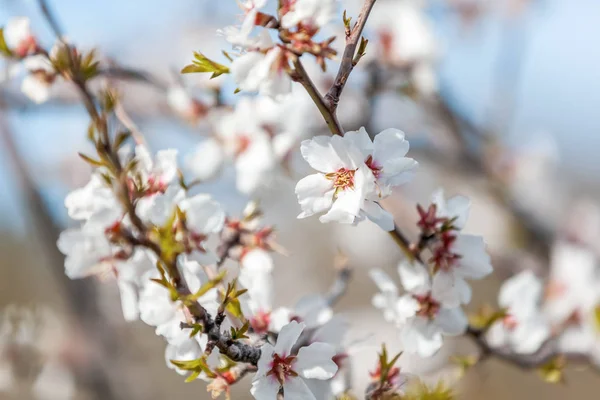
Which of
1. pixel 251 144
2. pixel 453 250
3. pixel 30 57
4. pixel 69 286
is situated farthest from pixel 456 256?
pixel 69 286

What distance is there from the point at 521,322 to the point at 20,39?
0.96 metres

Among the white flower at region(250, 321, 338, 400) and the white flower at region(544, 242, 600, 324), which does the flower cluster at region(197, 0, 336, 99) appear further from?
the white flower at region(544, 242, 600, 324)

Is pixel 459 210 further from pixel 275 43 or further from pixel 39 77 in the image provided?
pixel 39 77

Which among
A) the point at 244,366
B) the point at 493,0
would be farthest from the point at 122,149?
the point at 493,0

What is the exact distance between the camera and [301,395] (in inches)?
24.9

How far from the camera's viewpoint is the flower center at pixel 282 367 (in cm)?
63

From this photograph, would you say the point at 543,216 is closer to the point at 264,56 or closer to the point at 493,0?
the point at 493,0

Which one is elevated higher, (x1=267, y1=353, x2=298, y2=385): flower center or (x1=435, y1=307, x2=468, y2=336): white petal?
(x1=267, y1=353, x2=298, y2=385): flower center

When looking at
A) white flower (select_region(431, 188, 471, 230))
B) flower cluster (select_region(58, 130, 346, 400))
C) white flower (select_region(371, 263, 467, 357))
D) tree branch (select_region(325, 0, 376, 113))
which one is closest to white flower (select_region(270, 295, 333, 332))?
flower cluster (select_region(58, 130, 346, 400))

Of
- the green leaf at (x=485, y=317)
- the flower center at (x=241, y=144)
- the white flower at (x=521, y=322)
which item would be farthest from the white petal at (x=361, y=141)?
the flower center at (x=241, y=144)

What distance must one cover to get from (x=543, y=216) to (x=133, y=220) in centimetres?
223

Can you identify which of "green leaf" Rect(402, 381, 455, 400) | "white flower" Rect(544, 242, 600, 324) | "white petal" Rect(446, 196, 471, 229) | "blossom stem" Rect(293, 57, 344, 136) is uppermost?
"blossom stem" Rect(293, 57, 344, 136)

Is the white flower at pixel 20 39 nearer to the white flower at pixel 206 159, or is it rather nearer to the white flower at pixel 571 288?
the white flower at pixel 206 159

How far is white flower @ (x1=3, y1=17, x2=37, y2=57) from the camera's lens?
92 cm
